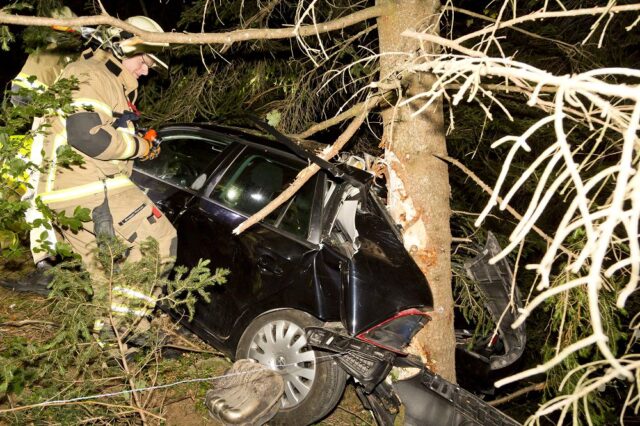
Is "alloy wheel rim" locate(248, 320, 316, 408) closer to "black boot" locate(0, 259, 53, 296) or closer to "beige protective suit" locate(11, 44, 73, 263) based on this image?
"beige protective suit" locate(11, 44, 73, 263)

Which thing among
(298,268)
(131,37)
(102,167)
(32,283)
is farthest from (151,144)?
(32,283)

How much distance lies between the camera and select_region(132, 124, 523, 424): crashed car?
9.92 ft

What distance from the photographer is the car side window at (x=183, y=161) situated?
3.98 m

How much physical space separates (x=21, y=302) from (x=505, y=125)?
5.25 meters

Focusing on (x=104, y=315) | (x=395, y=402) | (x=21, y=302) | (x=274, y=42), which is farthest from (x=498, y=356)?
(x=21, y=302)

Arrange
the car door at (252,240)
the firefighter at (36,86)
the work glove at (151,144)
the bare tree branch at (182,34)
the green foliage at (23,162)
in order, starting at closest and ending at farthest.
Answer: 1. the bare tree branch at (182,34)
2. the green foliage at (23,162)
3. the firefighter at (36,86)
4. the car door at (252,240)
5. the work glove at (151,144)

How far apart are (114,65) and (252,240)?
1.59 m

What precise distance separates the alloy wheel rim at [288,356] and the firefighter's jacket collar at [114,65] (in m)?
2.05

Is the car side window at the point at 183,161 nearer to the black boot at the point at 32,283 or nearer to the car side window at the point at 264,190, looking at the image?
the car side window at the point at 264,190

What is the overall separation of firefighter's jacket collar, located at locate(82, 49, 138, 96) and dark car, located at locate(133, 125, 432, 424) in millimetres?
815

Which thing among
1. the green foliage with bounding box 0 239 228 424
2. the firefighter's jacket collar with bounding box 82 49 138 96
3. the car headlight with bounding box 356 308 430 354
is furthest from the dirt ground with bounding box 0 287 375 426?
the firefighter's jacket collar with bounding box 82 49 138 96

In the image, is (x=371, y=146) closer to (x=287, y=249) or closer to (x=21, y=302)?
(x=287, y=249)

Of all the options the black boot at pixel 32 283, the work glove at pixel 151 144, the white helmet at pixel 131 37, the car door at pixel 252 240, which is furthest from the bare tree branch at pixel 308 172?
the black boot at pixel 32 283

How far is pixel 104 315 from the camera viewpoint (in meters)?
3.03
